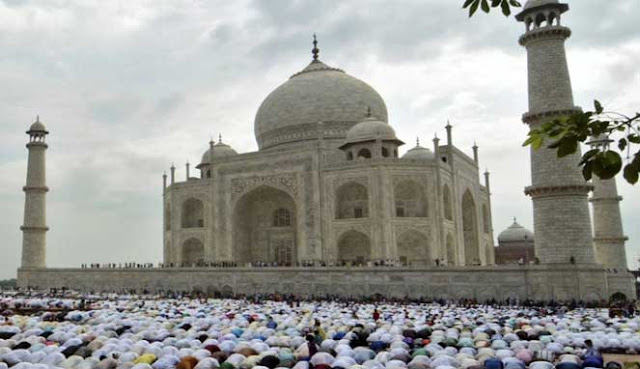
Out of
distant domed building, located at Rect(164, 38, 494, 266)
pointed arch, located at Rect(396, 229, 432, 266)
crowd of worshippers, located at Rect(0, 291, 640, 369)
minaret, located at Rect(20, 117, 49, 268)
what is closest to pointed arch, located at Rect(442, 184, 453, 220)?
distant domed building, located at Rect(164, 38, 494, 266)

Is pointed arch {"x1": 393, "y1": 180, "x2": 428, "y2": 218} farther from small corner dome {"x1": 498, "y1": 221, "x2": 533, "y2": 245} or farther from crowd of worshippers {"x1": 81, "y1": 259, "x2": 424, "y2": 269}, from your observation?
small corner dome {"x1": 498, "y1": 221, "x2": 533, "y2": 245}

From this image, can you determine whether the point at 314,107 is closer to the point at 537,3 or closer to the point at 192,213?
the point at 192,213

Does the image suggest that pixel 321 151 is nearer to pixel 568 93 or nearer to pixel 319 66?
pixel 319 66

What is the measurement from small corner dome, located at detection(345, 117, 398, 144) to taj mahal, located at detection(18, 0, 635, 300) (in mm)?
72

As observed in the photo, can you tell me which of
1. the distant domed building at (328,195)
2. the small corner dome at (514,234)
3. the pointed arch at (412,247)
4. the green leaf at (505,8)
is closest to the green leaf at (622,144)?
the green leaf at (505,8)

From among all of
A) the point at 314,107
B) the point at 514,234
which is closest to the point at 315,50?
the point at 314,107

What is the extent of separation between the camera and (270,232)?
103 ft

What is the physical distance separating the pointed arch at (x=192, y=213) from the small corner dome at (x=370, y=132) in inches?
375

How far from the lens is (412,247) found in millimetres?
27438

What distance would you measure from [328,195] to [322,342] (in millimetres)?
17957

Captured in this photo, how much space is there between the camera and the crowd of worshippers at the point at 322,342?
8.68 metres

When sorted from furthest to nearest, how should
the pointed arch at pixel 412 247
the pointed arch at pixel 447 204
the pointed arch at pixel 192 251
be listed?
1. the pointed arch at pixel 192 251
2. the pointed arch at pixel 447 204
3. the pointed arch at pixel 412 247

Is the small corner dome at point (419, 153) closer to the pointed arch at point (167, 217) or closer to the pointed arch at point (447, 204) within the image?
the pointed arch at point (447, 204)

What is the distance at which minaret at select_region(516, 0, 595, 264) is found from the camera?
741 inches
